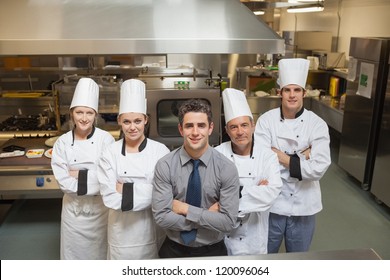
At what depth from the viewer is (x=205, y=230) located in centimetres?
159

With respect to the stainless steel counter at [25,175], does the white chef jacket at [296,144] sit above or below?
above

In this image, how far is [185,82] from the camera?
8.79 feet

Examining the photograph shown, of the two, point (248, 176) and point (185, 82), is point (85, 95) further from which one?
point (185, 82)

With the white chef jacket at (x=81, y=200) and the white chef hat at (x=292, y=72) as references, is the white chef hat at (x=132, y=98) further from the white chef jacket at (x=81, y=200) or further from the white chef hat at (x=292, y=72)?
the white chef hat at (x=292, y=72)

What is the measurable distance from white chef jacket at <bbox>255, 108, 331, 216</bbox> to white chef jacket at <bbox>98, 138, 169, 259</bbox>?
562 mm

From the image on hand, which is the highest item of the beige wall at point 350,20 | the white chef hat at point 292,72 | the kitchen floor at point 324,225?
the beige wall at point 350,20

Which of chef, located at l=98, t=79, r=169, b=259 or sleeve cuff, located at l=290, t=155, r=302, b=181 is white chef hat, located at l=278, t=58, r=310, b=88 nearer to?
sleeve cuff, located at l=290, t=155, r=302, b=181

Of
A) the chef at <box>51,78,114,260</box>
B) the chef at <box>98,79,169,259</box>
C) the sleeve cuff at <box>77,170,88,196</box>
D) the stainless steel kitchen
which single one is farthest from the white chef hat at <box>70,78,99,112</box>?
the stainless steel kitchen

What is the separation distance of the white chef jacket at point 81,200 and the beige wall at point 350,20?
382 cm

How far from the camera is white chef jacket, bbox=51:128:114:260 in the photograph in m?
1.90

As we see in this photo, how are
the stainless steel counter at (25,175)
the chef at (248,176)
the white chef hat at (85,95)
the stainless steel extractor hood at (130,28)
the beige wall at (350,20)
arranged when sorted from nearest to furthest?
1. the stainless steel extractor hood at (130,28)
2. the chef at (248,176)
3. the white chef hat at (85,95)
4. the stainless steel counter at (25,175)
5. the beige wall at (350,20)

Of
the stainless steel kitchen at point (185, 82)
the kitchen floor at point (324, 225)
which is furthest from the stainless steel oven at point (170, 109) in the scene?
the kitchen floor at point (324, 225)

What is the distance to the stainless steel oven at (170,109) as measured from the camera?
99.7 inches
